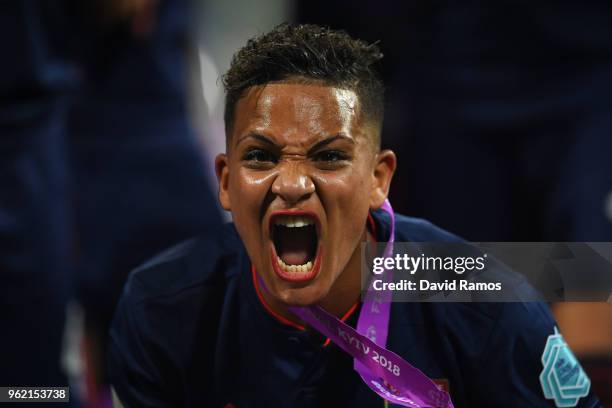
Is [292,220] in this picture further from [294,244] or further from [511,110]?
[511,110]

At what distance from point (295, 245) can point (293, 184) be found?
0.07 metres

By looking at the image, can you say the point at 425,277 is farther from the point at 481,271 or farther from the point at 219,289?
the point at 219,289

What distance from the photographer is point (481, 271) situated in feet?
3.11

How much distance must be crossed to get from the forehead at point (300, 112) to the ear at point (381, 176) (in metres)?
0.05

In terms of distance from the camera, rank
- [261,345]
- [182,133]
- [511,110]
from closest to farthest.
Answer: [261,345] → [182,133] → [511,110]

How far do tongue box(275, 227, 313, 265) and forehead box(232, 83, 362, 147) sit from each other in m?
0.09

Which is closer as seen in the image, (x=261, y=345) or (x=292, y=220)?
(x=292, y=220)

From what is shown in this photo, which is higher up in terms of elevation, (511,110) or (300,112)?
(300,112)

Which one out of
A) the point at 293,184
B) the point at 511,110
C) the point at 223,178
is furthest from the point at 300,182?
the point at 511,110

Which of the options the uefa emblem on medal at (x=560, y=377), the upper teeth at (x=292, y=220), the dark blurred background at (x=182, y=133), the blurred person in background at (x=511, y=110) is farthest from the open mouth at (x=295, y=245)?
the blurred person in background at (x=511, y=110)

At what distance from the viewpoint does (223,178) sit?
958mm

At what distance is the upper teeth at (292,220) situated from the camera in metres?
0.89

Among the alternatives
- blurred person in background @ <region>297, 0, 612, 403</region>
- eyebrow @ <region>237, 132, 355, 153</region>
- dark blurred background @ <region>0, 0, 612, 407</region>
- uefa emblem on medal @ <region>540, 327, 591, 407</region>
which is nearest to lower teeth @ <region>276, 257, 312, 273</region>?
eyebrow @ <region>237, 132, 355, 153</region>

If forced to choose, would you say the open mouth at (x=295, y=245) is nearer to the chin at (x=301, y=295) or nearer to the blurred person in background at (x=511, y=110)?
the chin at (x=301, y=295)
